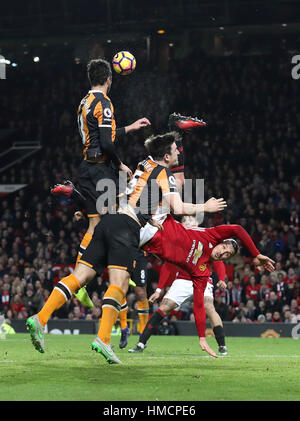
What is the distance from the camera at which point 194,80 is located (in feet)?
103

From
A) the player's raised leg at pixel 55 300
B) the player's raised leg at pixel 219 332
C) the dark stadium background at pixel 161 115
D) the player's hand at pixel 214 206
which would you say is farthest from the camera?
the dark stadium background at pixel 161 115

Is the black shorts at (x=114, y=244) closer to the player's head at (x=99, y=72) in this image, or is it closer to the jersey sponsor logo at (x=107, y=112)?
the jersey sponsor logo at (x=107, y=112)

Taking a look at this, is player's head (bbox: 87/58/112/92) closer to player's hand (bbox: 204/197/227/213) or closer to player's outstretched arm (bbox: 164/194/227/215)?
player's outstretched arm (bbox: 164/194/227/215)

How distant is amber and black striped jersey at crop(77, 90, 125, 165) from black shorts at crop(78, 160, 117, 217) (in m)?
0.11

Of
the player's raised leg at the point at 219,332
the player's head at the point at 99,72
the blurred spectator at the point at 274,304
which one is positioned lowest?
the blurred spectator at the point at 274,304

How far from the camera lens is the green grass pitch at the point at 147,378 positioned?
6182mm

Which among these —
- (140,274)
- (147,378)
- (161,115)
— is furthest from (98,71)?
(161,115)

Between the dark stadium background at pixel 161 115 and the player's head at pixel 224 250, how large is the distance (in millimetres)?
9001

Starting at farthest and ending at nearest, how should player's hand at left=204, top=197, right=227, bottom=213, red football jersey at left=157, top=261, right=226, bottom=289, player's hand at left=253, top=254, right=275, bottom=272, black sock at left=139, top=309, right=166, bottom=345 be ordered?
red football jersey at left=157, top=261, right=226, bottom=289
black sock at left=139, top=309, right=166, bottom=345
player's hand at left=253, top=254, right=275, bottom=272
player's hand at left=204, top=197, right=227, bottom=213

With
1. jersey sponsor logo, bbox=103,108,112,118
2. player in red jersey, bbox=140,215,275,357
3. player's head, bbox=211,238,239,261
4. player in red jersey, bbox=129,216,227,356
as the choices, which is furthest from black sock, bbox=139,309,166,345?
jersey sponsor logo, bbox=103,108,112,118

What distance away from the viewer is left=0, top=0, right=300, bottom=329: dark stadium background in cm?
2244

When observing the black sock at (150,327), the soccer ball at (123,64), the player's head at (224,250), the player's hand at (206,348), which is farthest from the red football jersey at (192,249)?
the soccer ball at (123,64)

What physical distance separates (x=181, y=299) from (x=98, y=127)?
3.64 metres
